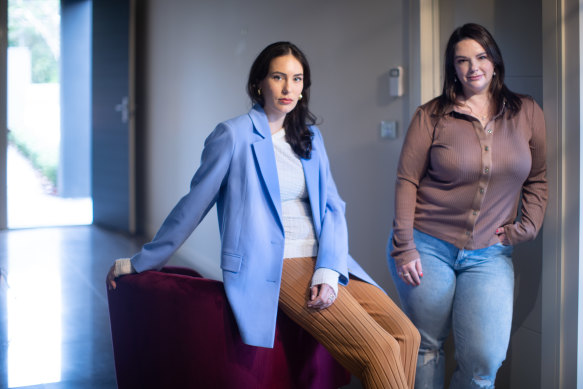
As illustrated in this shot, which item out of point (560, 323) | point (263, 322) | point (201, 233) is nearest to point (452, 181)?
point (560, 323)

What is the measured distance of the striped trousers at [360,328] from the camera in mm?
1853

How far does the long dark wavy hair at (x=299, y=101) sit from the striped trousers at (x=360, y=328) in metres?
0.39

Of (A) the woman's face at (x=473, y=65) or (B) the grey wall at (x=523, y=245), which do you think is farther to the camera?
(B) the grey wall at (x=523, y=245)

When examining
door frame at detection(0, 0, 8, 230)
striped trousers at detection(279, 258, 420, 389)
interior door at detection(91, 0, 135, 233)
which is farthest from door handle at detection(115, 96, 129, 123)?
striped trousers at detection(279, 258, 420, 389)

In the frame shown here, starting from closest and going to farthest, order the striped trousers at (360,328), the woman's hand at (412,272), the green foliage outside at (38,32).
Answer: the striped trousers at (360,328), the woman's hand at (412,272), the green foliage outside at (38,32)

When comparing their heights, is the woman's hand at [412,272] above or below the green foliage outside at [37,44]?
below

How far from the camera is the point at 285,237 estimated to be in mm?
2115

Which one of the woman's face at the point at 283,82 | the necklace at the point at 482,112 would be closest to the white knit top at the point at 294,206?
the woman's face at the point at 283,82

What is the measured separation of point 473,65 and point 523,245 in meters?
0.87

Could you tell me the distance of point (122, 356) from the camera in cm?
216

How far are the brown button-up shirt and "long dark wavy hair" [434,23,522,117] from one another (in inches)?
1.3

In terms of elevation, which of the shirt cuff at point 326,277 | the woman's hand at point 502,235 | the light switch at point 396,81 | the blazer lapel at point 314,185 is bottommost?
the shirt cuff at point 326,277

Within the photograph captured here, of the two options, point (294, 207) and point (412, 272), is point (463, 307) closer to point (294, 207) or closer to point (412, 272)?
point (412, 272)

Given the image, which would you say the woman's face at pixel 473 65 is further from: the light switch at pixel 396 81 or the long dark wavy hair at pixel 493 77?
the light switch at pixel 396 81
